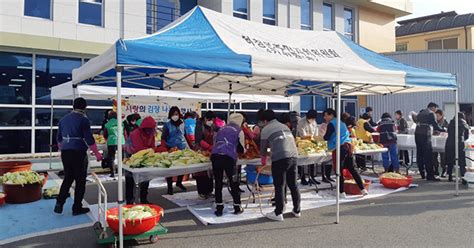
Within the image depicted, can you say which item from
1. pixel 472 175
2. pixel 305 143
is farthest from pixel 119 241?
pixel 472 175

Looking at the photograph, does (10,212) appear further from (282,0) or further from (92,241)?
(282,0)

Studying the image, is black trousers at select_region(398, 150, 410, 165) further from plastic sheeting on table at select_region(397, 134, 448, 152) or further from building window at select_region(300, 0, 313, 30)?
building window at select_region(300, 0, 313, 30)

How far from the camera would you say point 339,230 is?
5.45 m

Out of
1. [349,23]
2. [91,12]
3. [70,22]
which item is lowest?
[70,22]

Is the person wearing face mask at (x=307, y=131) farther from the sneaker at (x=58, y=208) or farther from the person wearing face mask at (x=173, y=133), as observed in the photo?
the sneaker at (x=58, y=208)

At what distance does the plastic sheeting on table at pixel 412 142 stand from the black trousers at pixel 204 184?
21.8 feet

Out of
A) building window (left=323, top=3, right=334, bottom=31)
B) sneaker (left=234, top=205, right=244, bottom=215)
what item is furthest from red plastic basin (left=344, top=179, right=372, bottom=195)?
building window (left=323, top=3, right=334, bottom=31)

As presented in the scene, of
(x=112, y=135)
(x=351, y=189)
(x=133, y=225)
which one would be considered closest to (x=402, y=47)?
(x=351, y=189)

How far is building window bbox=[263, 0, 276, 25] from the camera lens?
18578 millimetres

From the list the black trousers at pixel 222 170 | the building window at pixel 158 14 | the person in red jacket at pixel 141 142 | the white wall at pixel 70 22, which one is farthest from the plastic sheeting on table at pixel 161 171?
the building window at pixel 158 14

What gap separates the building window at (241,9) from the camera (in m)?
17.6

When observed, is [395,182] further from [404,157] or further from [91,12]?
[91,12]

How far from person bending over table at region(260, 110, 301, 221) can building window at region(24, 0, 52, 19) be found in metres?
11.1

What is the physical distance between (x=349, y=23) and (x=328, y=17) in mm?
1962
